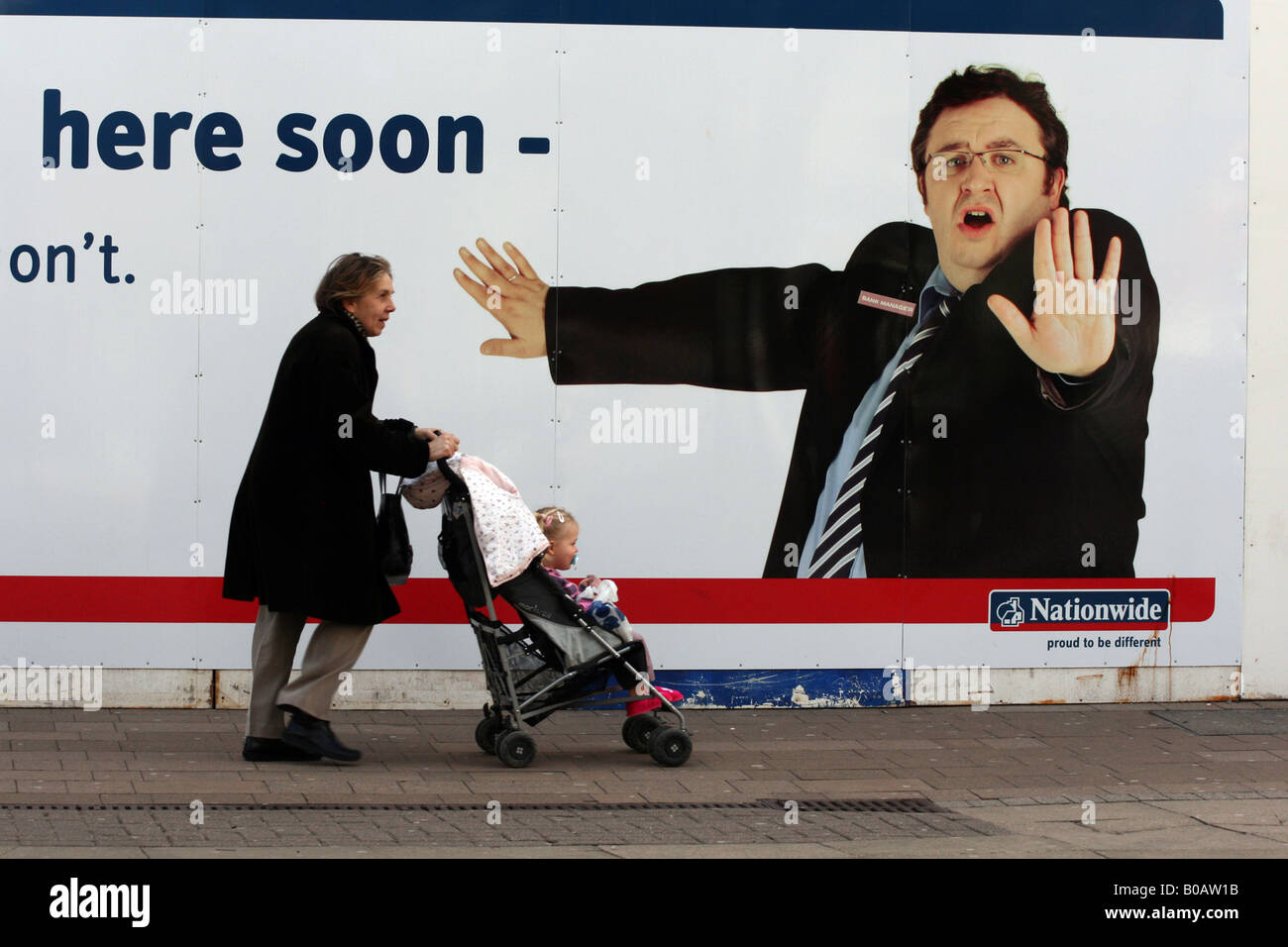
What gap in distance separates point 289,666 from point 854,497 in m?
2.77

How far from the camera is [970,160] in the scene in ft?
26.8

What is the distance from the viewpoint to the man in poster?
8.03 meters

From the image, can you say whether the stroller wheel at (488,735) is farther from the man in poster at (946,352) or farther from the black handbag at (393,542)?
the man in poster at (946,352)

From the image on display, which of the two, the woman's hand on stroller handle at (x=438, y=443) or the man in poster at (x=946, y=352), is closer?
the woman's hand on stroller handle at (x=438, y=443)

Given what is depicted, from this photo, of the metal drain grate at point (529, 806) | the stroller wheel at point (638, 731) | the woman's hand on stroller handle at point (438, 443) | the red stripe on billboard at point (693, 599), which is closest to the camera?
the metal drain grate at point (529, 806)

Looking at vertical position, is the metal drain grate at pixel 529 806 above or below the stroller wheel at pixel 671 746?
below

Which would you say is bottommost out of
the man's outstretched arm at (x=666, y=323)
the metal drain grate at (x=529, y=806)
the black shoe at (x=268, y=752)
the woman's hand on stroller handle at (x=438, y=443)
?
the metal drain grate at (x=529, y=806)

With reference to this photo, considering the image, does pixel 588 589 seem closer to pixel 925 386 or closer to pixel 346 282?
pixel 346 282

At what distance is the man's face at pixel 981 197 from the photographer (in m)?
8.14

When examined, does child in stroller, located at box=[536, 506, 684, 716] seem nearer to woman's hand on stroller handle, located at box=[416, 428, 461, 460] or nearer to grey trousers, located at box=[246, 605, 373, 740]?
woman's hand on stroller handle, located at box=[416, 428, 461, 460]

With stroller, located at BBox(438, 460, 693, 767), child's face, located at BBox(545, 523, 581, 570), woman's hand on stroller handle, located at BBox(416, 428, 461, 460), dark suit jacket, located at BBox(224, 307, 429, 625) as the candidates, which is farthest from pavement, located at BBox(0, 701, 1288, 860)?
woman's hand on stroller handle, located at BBox(416, 428, 461, 460)

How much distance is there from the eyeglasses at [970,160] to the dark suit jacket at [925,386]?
0.31m

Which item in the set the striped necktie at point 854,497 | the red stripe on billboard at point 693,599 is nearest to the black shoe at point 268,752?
the red stripe on billboard at point 693,599
